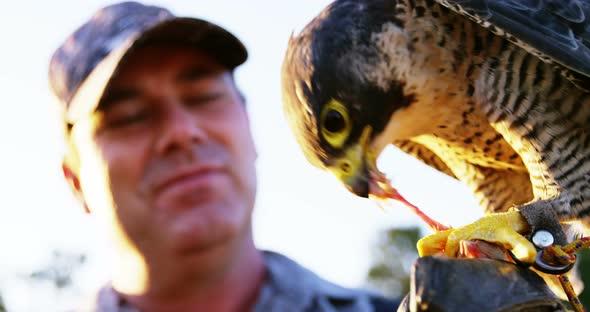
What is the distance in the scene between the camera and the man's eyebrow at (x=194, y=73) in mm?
1334

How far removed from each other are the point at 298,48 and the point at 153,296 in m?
2.02

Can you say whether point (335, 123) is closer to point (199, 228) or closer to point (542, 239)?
point (542, 239)

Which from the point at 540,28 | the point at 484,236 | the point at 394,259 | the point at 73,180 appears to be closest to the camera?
the point at 73,180

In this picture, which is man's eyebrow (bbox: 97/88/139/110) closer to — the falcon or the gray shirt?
the gray shirt

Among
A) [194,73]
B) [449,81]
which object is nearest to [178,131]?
[194,73]

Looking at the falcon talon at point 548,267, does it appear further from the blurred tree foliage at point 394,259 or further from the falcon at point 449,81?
the blurred tree foliage at point 394,259

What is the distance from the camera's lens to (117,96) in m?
1.29

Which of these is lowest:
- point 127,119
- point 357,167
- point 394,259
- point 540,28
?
point 394,259

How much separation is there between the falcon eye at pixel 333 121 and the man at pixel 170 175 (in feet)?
5.65

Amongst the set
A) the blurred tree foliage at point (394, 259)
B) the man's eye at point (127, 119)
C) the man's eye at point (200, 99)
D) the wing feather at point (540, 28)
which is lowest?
the blurred tree foliage at point (394, 259)

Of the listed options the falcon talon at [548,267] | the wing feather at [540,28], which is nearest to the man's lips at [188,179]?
the falcon talon at [548,267]

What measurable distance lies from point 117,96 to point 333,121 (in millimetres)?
1860

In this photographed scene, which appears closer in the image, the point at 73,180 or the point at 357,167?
the point at 73,180

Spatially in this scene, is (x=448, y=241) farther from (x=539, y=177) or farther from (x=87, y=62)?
(x=87, y=62)
